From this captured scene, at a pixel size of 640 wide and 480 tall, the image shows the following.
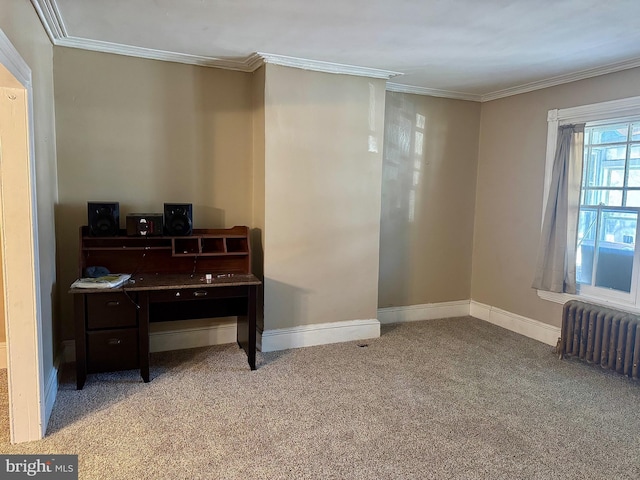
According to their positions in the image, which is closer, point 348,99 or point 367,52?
point 367,52

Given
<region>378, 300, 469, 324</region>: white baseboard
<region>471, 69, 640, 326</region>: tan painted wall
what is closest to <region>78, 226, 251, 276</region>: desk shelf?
<region>378, 300, 469, 324</region>: white baseboard

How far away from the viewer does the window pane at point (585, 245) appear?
378cm

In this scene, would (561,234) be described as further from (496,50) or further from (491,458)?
(491,458)

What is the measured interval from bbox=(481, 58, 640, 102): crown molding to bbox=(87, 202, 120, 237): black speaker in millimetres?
3656

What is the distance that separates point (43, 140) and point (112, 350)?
4.61 ft

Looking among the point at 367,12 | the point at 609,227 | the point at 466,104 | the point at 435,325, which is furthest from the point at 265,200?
the point at 609,227

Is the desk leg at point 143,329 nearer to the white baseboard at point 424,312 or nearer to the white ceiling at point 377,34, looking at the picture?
the white ceiling at point 377,34

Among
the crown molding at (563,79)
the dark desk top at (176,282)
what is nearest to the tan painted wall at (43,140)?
the dark desk top at (176,282)

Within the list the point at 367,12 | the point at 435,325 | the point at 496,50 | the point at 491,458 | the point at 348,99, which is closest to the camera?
the point at 491,458

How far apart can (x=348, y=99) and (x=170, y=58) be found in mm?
1455

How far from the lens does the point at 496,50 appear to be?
10.5 feet

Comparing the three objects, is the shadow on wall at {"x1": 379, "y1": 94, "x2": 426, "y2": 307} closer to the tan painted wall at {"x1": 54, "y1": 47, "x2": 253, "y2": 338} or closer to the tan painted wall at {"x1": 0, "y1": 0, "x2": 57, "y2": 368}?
the tan painted wall at {"x1": 54, "y1": 47, "x2": 253, "y2": 338}

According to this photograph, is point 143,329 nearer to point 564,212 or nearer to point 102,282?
point 102,282

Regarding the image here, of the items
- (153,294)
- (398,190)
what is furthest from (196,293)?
(398,190)
